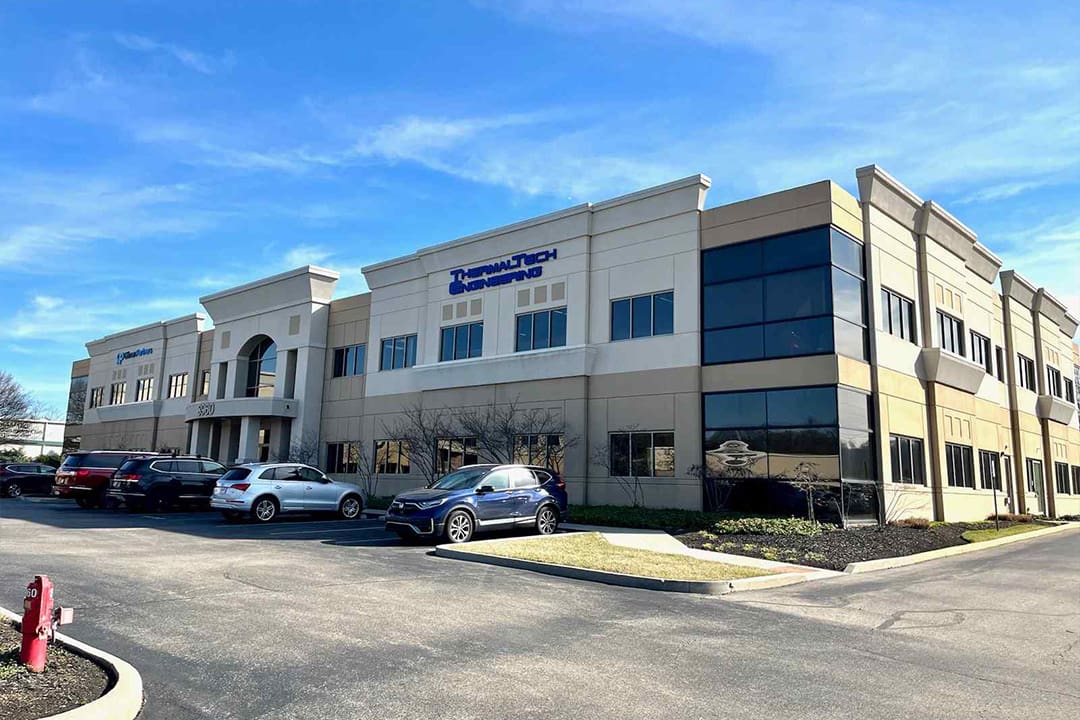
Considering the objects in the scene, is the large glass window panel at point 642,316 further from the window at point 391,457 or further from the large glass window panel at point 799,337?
the window at point 391,457

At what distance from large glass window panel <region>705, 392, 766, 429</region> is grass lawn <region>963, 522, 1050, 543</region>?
6.17 metres

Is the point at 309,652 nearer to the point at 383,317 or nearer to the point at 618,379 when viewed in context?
the point at 618,379

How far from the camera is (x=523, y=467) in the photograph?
59.3 feet

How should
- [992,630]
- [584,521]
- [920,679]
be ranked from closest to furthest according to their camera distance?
[920,679], [992,630], [584,521]

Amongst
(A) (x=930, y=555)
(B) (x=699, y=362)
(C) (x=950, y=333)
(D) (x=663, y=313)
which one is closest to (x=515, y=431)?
(D) (x=663, y=313)

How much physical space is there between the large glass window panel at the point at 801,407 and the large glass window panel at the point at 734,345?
131 centimetres

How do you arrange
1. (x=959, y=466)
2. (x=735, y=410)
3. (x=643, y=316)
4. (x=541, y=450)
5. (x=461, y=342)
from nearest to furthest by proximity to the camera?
(x=735, y=410) → (x=643, y=316) → (x=541, y=450) → (x=959, y=466) → (x=461, y=342)

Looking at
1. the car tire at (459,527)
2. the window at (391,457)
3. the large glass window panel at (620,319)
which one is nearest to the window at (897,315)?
the large glass window panel at (620,319)

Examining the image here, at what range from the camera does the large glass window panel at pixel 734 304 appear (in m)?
22.0

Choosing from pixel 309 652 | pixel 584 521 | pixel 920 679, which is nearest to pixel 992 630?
pixel 920 679

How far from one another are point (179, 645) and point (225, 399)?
111 feet

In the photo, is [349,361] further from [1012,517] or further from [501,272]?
[1012,517]

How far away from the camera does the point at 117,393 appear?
5172 cm

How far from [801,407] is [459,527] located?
32.7ft
